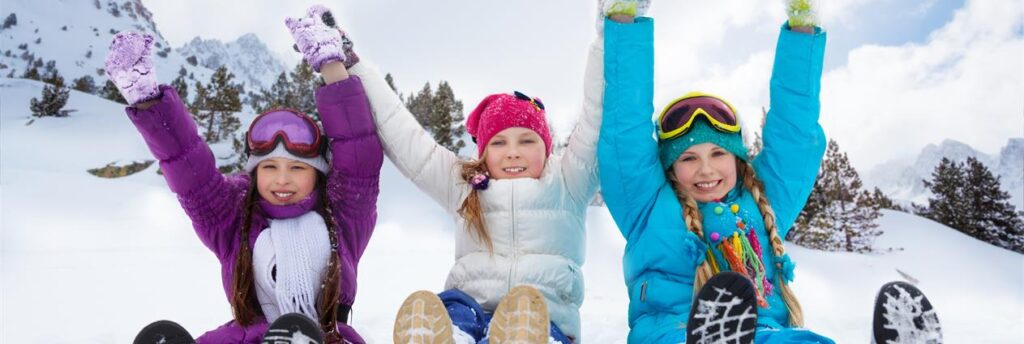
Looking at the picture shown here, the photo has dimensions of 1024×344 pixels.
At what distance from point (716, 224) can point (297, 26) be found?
2.24 m

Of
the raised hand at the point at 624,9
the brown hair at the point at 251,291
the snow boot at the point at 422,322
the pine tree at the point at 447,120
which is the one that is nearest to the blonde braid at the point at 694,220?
the raised hand at the point at 624,9

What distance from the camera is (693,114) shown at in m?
2.89

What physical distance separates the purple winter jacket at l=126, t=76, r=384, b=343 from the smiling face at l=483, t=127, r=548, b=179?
1.92 ft

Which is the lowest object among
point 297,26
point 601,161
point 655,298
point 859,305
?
point 859,305

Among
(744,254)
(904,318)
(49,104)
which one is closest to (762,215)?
(744,254)

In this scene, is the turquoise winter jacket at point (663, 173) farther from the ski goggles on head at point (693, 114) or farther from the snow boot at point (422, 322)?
the snow boot at point (422, 322)

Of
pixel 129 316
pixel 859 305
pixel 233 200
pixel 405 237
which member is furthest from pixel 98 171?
pixel 859 305

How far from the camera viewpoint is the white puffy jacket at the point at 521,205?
2.82 m

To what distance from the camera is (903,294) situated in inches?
70.8

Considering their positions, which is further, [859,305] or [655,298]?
[859,305]

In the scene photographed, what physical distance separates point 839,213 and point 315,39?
18662 mm

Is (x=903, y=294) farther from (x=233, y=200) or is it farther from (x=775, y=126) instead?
(x=233, y=200)

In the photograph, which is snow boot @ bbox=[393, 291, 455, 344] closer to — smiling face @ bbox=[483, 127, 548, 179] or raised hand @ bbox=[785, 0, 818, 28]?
smiling face @ bbox=[483, 127, 548, 179]

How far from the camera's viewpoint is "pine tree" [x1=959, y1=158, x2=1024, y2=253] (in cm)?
2034
